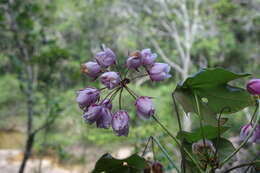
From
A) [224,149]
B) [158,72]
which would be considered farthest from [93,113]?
[224,149]

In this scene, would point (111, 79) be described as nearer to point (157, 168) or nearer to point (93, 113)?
point (93, 113)

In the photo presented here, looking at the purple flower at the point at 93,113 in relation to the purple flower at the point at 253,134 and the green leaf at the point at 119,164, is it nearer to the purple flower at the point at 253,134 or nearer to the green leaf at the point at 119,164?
the green leaf at the point at 119,164

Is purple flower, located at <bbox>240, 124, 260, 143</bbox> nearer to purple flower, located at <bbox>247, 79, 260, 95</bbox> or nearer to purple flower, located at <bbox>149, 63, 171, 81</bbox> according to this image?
purple flower, located at <bbox>247, 79, 260, 95</bbox>

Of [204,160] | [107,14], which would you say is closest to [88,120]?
[204,160]

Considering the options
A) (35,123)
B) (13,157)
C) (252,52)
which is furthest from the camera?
(252,52)

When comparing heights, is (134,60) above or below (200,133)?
Result: above

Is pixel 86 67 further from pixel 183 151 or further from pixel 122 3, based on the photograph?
pixel 122 3

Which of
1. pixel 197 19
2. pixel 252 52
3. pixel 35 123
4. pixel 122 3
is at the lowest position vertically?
pixel 35 123

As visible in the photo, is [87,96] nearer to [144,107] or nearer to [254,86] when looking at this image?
[144,107]
